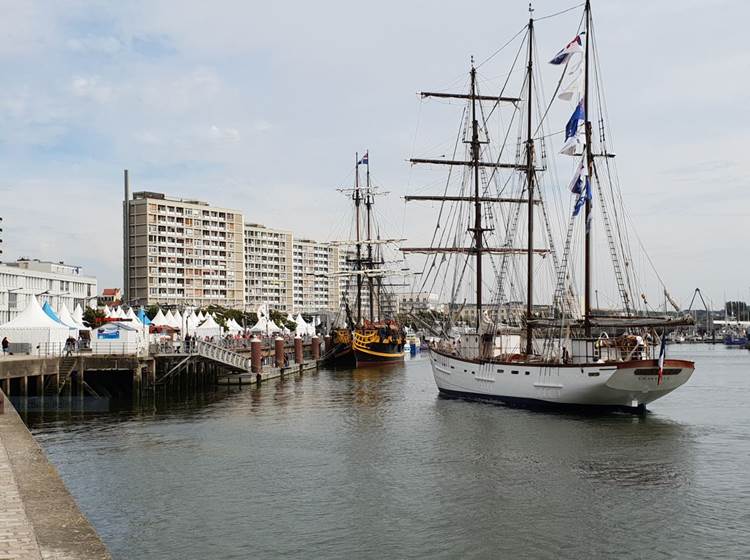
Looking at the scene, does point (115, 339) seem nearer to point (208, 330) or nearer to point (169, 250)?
point (208, 330)

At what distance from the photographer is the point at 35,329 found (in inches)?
2069

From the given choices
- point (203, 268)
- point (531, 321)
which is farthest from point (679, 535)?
point (203, 268)

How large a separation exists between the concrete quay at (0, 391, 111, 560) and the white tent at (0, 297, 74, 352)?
1305 inches

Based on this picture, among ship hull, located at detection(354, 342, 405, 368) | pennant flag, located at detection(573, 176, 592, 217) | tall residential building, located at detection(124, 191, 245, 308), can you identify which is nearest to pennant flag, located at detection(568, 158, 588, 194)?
pennant flag, located at detection(573, 176, 592, 217)

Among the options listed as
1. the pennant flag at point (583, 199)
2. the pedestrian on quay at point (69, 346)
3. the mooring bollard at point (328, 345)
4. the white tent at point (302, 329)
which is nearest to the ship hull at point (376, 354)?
the mooring bollard at point (328, 345)

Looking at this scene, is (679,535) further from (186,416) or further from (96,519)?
(186,416)

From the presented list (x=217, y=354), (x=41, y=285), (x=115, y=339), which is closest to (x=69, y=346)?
(x=115, y=339)

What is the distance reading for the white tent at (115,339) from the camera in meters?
52.2

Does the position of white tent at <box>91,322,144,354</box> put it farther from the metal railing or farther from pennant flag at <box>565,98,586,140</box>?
pennant flag at <box>565,98,586,140</box>

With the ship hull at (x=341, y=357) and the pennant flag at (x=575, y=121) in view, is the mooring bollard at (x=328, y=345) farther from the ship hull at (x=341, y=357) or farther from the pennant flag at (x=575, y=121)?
the pennant flag at (x=575, y=121)

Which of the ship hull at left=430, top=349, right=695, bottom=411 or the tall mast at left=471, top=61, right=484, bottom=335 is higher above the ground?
the tall mast at left=471, top=61, right=484, bottom=335

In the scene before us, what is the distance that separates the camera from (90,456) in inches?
1230

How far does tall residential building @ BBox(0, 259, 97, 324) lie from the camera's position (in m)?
108

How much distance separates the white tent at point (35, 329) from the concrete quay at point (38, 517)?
33151 mm
